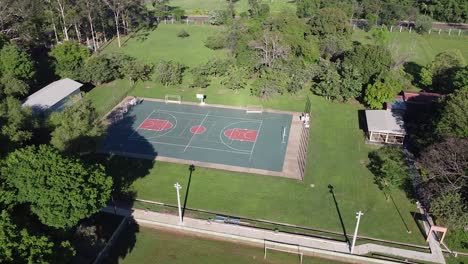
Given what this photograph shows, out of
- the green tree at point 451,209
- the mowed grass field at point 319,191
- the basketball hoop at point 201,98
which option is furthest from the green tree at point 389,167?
the basketball hoop at point 201,98

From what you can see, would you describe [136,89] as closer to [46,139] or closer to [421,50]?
[46,139]

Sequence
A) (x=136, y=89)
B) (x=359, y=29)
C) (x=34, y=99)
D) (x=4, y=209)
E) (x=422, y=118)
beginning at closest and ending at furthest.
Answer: (x=4, y=209) < (x=422, y=118) < (x=34, y=99) < (x=136, y=89) < (x=359, y=29)

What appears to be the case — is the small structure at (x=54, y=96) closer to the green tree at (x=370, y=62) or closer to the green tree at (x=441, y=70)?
the green tree at (x=370, y=62)

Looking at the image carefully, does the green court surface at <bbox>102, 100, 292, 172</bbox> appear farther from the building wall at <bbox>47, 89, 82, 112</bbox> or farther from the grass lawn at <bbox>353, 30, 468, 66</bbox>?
the grass lawn at <bbox>353, 30, 468, 66</bbox>

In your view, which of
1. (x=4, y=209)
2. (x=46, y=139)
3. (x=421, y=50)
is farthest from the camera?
(x=421, y=50)

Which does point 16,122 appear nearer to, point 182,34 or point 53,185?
point 53,185

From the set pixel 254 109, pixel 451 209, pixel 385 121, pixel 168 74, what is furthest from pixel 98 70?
pixel 451 209

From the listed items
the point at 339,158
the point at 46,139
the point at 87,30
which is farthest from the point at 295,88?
the point at 87,30
